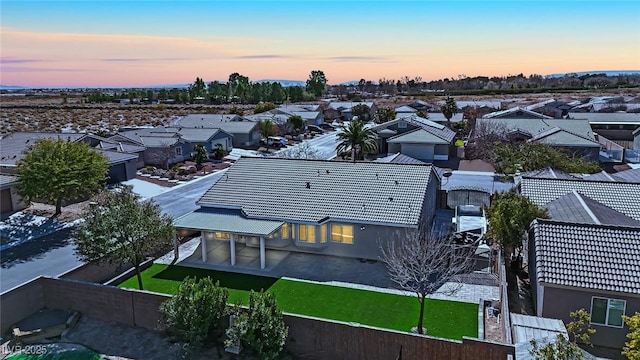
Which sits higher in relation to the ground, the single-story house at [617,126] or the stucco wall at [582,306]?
the single-story house at [617,126]

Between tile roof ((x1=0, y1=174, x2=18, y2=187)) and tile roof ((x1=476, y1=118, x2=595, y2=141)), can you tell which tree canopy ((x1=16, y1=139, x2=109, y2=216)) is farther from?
tile roof ((x1=476, y1=118, x2=595, y2=141))

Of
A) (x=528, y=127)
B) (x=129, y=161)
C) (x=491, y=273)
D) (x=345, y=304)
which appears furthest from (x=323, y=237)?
(x=528, y=127)

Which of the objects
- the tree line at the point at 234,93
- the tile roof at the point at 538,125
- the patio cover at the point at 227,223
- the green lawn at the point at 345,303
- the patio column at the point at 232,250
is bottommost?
the green lawn at the point at 345,303

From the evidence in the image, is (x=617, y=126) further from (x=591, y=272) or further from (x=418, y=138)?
(x=591, y=272)

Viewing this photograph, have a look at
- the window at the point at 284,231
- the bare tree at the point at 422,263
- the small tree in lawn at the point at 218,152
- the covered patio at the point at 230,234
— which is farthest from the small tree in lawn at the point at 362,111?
the window at the point at 284,231

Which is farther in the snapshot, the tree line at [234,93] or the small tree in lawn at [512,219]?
the tree line at [234,93]

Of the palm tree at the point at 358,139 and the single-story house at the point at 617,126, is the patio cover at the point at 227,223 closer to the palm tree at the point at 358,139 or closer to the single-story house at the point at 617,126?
the palm tree at the point at 358,139

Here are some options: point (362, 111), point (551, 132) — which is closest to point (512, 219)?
point (551, 132)
